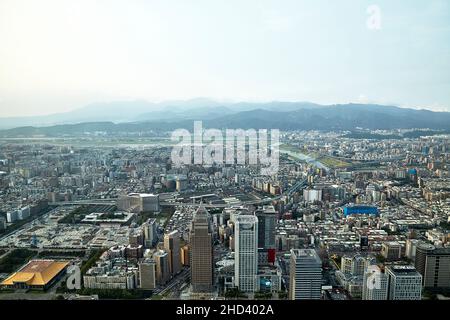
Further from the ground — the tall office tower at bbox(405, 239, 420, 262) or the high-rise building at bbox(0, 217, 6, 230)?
the high-rise building at bbox(0, 217, 6, 230)

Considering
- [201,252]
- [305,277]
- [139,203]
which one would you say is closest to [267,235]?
[201,252]

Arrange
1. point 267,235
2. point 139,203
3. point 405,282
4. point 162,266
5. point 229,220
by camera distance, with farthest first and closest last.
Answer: point 139,203, point 229,220, point 267,235, point 162,266, point 405,282

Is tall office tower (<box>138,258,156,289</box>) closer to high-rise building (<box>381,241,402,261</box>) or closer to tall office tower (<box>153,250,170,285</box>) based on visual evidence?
tall office tower (<box>153,250,170,285</box>)

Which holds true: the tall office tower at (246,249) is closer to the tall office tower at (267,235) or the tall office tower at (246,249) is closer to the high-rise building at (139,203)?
the tall office tower at (267,235)

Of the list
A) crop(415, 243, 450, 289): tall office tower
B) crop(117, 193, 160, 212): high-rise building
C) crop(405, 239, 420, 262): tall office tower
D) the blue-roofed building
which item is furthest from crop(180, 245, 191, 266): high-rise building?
the blue-roofed building

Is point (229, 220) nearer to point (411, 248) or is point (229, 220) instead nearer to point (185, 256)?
point (185, 256)
